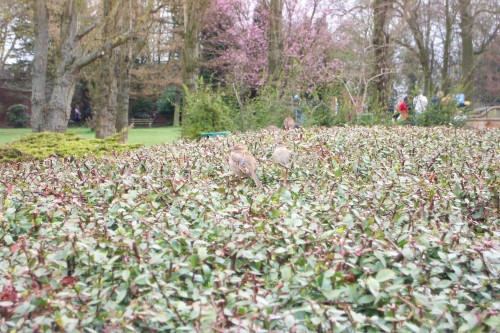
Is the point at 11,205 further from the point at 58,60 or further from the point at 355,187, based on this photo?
the point at 58,60

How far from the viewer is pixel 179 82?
35.2m

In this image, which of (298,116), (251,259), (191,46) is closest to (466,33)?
(191,46)

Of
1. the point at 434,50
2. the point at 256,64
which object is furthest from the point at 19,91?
the point at 434,50

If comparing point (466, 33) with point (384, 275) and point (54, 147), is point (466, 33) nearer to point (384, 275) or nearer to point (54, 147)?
point (54, 147)

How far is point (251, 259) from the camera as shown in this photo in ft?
7.84

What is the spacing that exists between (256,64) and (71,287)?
27.5 metres

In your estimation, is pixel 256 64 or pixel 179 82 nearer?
pixel 256 64

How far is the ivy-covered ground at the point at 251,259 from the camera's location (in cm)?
192

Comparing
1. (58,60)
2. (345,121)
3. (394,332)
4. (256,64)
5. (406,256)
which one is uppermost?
(256,64)

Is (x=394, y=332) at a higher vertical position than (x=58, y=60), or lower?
lower

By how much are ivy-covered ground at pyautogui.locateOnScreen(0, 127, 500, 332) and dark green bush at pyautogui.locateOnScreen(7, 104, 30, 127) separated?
35851 mm

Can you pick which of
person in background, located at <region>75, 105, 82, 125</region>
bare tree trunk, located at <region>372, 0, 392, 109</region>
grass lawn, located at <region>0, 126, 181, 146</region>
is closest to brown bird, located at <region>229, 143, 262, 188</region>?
grass lawn, located at <region>0, 126, 181, 146</region>

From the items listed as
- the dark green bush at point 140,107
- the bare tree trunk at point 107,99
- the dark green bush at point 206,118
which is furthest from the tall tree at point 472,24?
the dark green bush at point 140,107

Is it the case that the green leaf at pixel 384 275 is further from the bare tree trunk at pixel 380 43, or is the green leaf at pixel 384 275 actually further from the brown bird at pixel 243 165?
the bare tree trunk at pixel 380 43
